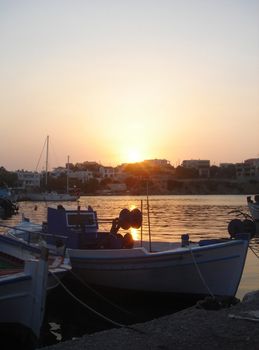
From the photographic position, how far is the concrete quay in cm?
814

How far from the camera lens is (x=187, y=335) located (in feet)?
28.8

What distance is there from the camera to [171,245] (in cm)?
1775

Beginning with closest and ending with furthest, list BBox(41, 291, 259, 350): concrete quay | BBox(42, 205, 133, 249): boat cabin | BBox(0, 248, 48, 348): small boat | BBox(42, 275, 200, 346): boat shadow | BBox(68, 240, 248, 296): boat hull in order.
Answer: BBox(41, 291, 259, 350): concrete quay
BBox(0, 248, 48, 348): small boat
BBox(42, 275, 200, 346): boat shadow
BBox(68, 240, 248, 296): boat hull
BBox(42, 205, 133, 249): boat cabin

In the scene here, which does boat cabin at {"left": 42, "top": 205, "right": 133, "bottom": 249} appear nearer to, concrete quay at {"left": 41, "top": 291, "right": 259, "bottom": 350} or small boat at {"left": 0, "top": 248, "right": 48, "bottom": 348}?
small boat at {"left": 0, "top": 248, "right": 48, "bottom": 348}

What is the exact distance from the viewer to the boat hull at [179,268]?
1412 centimetres

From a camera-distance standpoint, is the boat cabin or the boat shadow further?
Result: the boat cabin

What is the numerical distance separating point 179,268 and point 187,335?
5.50 meters

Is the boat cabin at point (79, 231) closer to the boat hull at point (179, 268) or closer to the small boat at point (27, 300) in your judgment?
the boat hull at point (179, 268)

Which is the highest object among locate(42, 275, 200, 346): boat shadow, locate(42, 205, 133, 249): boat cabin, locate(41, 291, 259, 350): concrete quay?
locate(42, 205, 133, 249): boat cabin

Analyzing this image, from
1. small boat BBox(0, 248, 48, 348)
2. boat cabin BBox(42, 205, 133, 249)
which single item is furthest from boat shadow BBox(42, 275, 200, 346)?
small boat BBox(0, 248, 48, 348)

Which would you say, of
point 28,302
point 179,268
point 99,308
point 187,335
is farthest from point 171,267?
point 187,335

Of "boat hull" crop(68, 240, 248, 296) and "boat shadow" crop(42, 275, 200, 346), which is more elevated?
"boat hull" crop(68, 240, 248, 296)

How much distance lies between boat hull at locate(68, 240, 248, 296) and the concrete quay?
3.55 meters

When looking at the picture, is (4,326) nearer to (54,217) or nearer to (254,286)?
(54,217)
